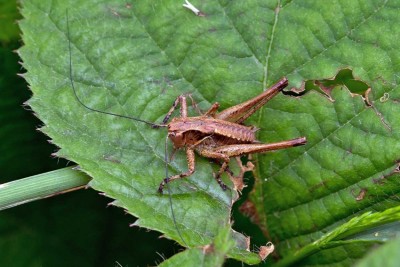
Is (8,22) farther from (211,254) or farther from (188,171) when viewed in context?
(211,254)

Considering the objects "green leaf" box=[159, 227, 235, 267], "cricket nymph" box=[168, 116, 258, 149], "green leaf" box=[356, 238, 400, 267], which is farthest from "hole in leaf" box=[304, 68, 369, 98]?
"green leaf" box=[356, 238, 400, 267]

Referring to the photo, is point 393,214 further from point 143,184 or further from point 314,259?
point 143,184

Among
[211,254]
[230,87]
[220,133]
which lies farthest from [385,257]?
[220,133]

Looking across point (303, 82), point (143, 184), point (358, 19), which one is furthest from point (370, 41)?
point (143, 184)

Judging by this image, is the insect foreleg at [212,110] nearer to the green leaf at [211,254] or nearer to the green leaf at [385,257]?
the green leaf at [211,254]

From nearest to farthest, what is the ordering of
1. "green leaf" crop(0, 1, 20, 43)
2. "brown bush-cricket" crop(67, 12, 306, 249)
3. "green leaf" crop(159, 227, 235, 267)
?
"green leaf" crop(159, 227, 235, 267) → "brown bush-cricket" crop(67, 12, 306, 249) → "green leaf" crop(0, 1, 20, 43)

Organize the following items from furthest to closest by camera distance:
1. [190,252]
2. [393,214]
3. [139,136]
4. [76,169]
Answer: [139,136]
[76,169]
[393,214]
[190,252]

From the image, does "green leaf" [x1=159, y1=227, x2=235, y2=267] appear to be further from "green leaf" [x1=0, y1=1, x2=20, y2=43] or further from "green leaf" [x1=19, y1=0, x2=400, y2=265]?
"green leaf" [x1=0, y1=1, x2=20, y2=43]

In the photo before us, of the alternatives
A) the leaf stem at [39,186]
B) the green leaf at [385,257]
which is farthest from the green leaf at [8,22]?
the green leaf at [385,257]

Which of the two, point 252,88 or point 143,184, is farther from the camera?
point 252,88
